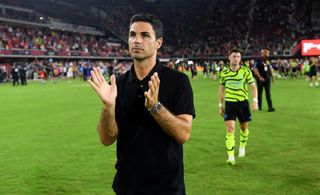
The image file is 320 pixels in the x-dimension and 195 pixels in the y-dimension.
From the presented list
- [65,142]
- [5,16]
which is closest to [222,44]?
[5,16]

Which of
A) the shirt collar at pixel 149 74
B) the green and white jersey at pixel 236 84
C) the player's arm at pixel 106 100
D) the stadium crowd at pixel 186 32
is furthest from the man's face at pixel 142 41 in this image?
the stadium crowd at pixel 186 32

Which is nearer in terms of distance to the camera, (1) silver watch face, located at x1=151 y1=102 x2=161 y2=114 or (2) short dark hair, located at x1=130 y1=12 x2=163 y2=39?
(1) silver watch face, located at x1=151 y1=102 x2=161 y2=114

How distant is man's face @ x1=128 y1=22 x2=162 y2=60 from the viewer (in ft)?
10.0

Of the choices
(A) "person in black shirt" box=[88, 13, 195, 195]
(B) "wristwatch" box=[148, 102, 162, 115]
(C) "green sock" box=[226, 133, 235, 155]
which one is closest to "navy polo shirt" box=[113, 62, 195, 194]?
(A) "person in black shirt" box=[88, 13, 195, 195]

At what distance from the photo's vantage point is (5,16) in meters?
54.4

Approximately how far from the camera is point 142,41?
3.05 m

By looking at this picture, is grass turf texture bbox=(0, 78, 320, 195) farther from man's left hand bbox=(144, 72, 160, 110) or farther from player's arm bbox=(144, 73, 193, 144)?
man's left hand bbox=(144, 72, 160, 110)

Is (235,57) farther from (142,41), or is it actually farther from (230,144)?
(142,41)

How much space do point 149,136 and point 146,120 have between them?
0.40 feet

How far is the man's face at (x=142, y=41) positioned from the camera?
10.0 ft

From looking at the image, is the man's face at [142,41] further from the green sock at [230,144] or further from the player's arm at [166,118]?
the green sock at [230,144]

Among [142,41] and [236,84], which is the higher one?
[142,41]

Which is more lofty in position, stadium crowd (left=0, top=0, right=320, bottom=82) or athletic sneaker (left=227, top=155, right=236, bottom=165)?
stadium crowd (left=0, top=0, right=320, bottom=82)

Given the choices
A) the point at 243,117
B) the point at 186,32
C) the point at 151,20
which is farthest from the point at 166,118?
the point at 186,32
